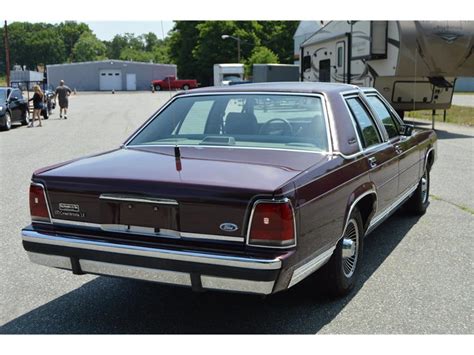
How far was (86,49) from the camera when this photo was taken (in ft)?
359

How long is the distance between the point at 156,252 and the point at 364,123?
2368mm

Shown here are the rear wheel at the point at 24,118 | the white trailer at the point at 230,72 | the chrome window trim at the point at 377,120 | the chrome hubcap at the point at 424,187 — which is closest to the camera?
the chrome window trim at the point at 377,120

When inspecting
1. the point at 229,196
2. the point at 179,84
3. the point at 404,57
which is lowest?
the point at 229,196

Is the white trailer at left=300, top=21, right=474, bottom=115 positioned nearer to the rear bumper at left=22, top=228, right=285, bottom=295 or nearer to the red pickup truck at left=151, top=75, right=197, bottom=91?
the rear bumper at left=22, top=228, right=285, bottom=295

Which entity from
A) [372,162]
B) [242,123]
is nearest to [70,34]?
[242,123]

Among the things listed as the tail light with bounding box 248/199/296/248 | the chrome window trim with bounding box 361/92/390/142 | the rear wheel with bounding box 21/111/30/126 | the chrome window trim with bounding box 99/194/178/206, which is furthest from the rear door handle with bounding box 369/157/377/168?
the rear wheel with bounding box 21/111/30/126

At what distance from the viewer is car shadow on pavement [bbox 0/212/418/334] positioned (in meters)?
3.65

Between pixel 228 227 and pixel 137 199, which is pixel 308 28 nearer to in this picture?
pixel 137 199

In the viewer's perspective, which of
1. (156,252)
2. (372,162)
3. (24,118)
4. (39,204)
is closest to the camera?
(156,252)

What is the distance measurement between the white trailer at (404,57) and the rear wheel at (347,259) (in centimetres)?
1116

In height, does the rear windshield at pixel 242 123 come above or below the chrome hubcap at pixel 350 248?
above

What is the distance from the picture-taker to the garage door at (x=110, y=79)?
7525 cm

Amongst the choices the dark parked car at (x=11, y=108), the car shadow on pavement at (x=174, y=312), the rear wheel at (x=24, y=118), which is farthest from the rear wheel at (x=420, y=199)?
the rear wheel at (x=24, y=118)

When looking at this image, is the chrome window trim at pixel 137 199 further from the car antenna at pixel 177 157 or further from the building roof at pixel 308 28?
the building roof at pixel 308 28
